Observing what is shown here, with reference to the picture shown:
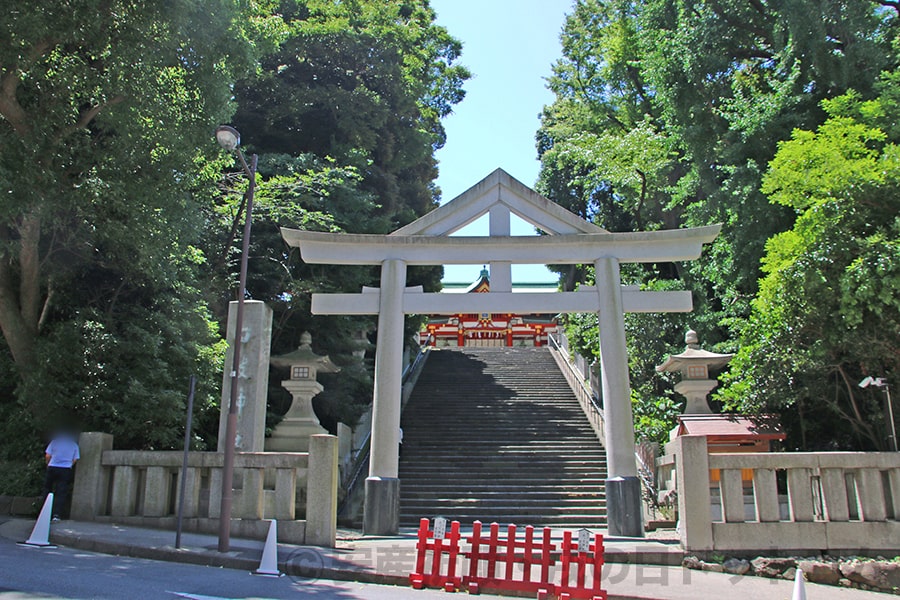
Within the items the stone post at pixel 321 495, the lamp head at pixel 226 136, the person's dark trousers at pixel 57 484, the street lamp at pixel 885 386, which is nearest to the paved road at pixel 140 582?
the stone post at pixel 321 495

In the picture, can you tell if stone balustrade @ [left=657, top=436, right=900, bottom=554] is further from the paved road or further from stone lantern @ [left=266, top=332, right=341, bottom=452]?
stone lantern @ [left=266, top=332, right=341, bottom=452]

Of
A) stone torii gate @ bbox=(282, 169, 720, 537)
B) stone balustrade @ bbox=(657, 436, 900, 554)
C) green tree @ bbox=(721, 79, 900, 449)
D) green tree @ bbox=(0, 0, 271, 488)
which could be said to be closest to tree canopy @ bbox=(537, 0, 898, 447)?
green tree @ bbox=(721, 79, 900, 449)

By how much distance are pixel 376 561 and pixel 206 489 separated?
3.54 meters

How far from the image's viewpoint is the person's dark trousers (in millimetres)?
10625

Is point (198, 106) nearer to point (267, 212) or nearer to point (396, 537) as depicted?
point (267, 212)

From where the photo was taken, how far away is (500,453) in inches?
690

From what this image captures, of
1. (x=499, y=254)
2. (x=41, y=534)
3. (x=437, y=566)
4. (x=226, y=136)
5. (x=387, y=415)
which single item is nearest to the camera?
(x=437, y=566)

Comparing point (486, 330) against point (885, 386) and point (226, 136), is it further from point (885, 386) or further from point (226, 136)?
point (226, 136)

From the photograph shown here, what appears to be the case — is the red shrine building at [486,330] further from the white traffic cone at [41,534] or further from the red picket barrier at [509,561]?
the red picket barrier at [509,561]

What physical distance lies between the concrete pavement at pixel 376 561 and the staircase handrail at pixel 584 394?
27.1 feet

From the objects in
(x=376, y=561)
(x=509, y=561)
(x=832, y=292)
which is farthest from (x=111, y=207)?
(x=832, y=292)

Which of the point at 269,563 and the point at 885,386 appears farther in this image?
the point at 885,386

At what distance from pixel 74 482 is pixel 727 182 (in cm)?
1585

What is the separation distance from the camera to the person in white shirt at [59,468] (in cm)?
1062
